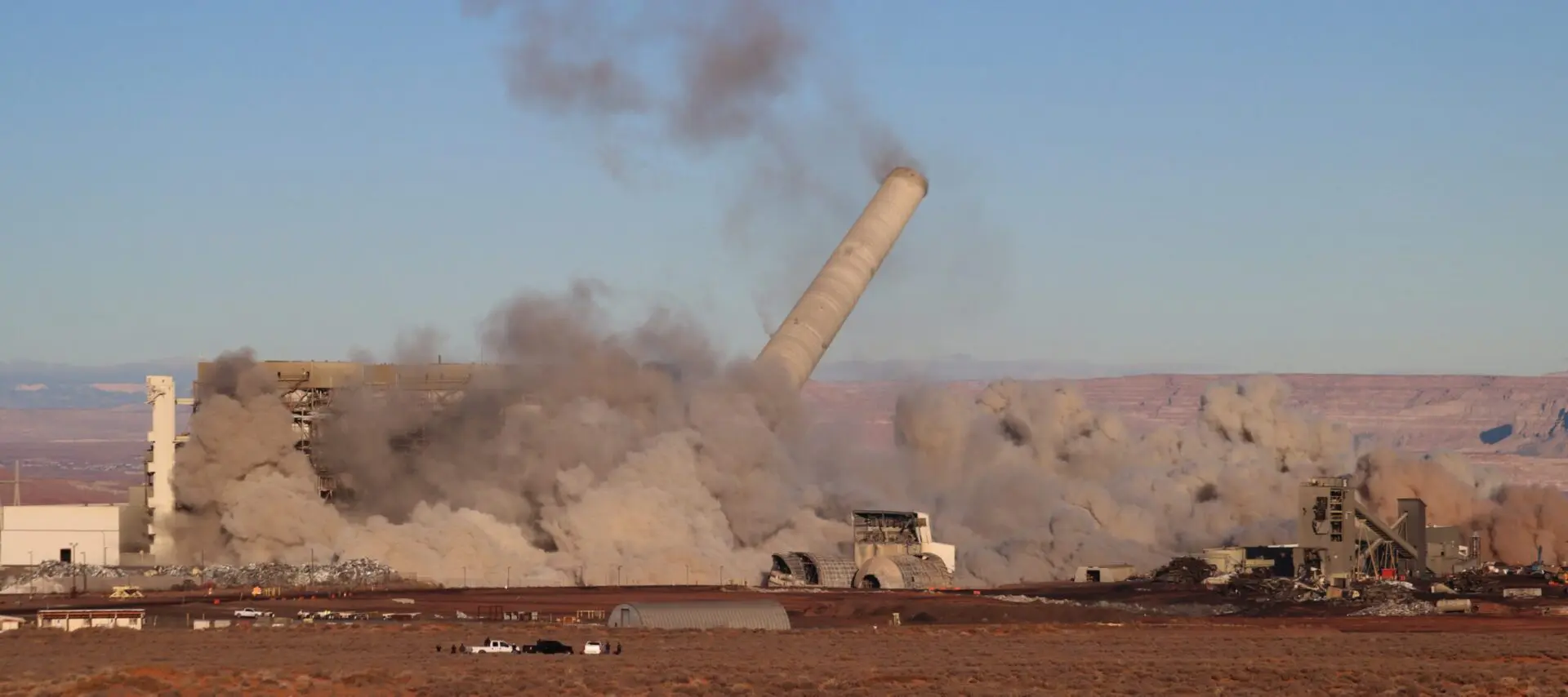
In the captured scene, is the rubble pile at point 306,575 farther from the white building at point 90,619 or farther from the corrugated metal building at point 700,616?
the corrugated metal building at point 700,616

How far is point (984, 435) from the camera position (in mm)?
127812

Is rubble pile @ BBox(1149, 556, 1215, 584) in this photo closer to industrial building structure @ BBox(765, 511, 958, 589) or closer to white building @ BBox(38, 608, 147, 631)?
industrial building structure @ BBox(765, 511, 958, 589)

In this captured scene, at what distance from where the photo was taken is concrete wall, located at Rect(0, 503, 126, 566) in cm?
10662

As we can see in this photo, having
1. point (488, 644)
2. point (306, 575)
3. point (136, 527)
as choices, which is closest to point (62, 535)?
point (136, 527)

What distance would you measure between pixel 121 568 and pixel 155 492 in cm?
547

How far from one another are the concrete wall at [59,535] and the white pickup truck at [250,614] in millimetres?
27717

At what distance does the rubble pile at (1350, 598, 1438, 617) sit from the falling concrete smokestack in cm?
3336

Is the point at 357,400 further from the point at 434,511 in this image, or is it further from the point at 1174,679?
the point at 1174,679

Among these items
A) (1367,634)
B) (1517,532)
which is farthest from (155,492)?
Result: (1517,532)

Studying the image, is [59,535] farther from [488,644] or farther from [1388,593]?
[1388,593]

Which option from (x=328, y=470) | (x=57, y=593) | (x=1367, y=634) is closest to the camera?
(x=1367, y=634)

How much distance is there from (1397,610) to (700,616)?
30.0 meters

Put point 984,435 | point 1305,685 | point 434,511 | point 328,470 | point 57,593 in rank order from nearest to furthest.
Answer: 1. point 1305,685
2. point 57,593
3. point 434,511
4. point 328,470
5. point 984,435

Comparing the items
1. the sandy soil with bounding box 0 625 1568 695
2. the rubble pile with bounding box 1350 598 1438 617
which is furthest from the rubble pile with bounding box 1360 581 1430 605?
the sandy soil with bounding box 0 625 1568 695
